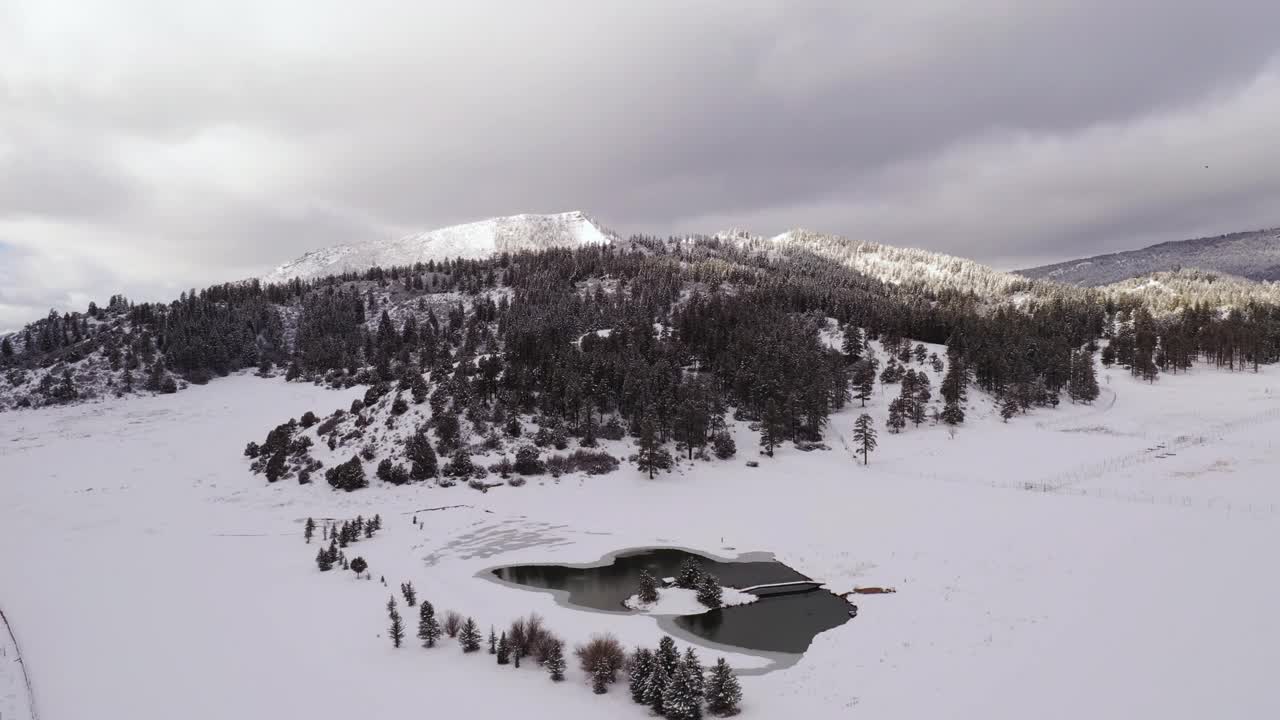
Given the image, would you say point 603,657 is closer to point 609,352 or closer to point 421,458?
point 421,458

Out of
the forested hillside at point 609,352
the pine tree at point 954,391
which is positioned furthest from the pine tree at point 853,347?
the pine tree at point 954,391

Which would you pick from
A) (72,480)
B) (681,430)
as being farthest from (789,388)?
(72,480)

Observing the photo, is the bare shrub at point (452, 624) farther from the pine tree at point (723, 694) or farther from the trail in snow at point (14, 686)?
the trail in snow at point (14, 686)

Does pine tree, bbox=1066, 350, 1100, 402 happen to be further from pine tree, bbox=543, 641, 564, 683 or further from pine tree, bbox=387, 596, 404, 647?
pine tree, bbox=387, 596, 404, 647

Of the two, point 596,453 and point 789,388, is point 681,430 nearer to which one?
point 596,453

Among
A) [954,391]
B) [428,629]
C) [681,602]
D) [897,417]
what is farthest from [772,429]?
[428,629]

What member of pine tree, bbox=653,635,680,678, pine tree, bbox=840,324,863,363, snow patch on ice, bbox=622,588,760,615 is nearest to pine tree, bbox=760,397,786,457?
snow patch on ice, bbox=622,588,760,615
